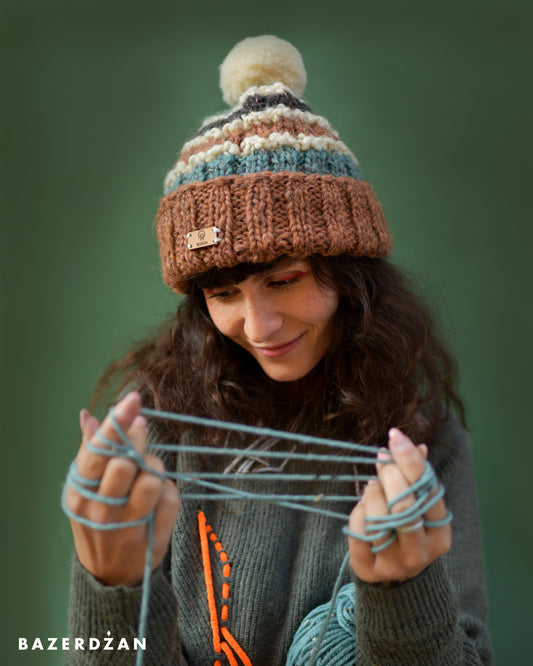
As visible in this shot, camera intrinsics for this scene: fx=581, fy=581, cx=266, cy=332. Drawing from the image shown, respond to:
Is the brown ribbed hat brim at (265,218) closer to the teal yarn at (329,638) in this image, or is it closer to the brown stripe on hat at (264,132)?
the brown stripe on hat at (264,132)

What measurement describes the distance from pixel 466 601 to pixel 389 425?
37 centimetres

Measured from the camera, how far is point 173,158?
154 cm

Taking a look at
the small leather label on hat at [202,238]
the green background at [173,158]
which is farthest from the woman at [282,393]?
the green background at [173,158]

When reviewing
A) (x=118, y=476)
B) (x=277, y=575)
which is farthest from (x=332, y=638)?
(x=118, y=476)

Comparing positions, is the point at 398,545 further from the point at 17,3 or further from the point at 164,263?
the point at 17,3

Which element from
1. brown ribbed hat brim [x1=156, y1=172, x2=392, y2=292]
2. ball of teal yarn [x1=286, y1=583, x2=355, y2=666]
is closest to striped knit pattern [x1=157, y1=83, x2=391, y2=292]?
brown ribbed hat brim [x1=156, y1=172, x2=392, y2=292]

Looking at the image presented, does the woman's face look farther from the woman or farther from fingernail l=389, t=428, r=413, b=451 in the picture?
fingernail l=389, t=428, r=413, b=451

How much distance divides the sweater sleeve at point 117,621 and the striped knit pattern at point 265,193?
1.67ft

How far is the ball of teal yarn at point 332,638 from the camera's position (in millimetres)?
960

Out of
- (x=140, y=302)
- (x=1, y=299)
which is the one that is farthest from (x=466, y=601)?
(x=1, y=299)

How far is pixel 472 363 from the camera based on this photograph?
1516mm

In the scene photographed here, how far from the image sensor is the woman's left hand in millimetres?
728

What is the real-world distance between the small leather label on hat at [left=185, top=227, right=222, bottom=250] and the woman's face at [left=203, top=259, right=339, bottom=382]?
0.09 m

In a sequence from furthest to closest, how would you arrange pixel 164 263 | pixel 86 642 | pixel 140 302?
pixel 140 302 → pixel 164 263 → pixel 86 642
